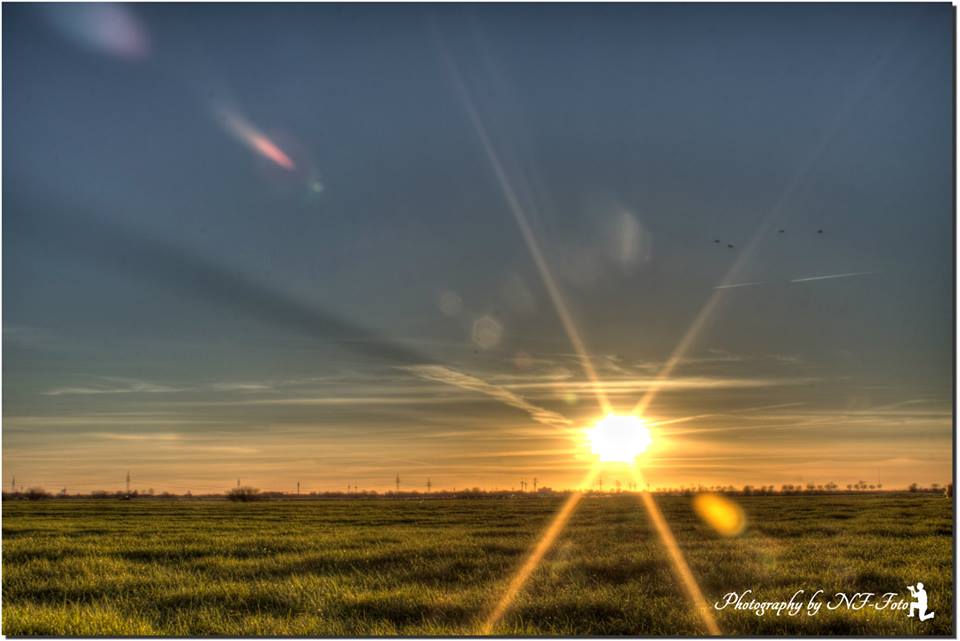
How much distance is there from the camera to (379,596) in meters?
13.7

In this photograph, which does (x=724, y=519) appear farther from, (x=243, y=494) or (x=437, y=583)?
(x=243, y=494)

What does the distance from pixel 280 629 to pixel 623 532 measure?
1890 cm

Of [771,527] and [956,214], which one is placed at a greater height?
[956,214]

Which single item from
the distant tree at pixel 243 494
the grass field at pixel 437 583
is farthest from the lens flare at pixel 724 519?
the distant tree at pixel 243 494

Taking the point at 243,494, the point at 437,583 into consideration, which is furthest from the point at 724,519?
the point at 243,494

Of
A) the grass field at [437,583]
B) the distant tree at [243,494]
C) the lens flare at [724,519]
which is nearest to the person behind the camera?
the grass field at [437,583]

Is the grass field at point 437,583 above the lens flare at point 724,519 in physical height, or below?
below

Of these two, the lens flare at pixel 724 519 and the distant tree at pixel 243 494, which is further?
the distant tree at pixel 243 494

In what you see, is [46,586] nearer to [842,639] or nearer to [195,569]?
[195,569]

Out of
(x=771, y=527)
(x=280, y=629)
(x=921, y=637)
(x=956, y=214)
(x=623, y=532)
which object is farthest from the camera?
(x=771, y=527)

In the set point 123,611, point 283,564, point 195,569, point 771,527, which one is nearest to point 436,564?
point 283,564

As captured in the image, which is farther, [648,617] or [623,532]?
[623,532]

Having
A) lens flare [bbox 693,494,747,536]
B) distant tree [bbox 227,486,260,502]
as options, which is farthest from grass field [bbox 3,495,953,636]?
distant tree [bbox 227,486,260,502]

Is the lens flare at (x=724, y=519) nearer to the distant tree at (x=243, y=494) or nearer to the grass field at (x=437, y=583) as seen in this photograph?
the grass field at (x=437, y=583)
